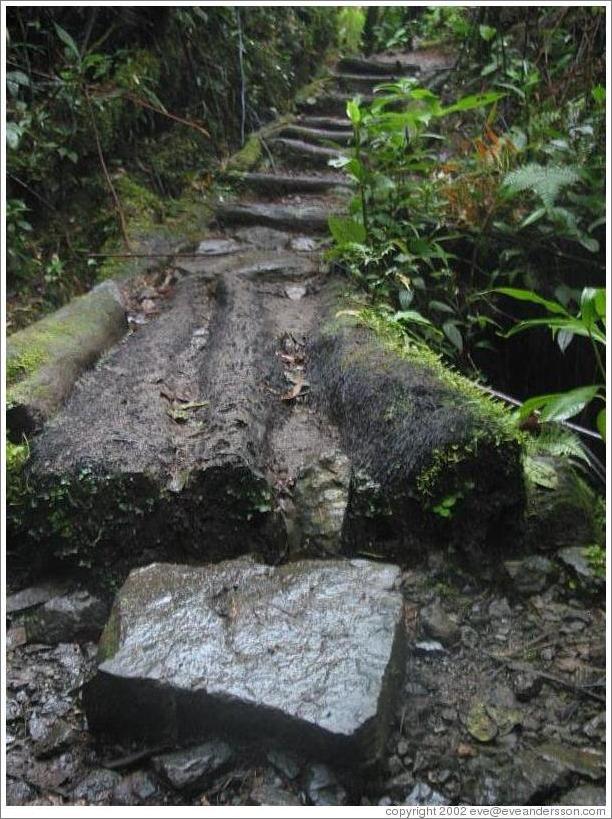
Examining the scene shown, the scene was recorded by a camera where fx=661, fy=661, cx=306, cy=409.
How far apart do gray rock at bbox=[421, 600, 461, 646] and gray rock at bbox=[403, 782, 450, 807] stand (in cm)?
52

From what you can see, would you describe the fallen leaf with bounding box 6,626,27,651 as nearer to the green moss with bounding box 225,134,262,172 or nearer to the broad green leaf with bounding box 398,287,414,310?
the broad green leaf with bounding box 398,287,414,310

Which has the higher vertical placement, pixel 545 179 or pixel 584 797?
pixel 545 179

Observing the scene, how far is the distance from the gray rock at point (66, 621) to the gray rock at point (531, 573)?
1.47 m

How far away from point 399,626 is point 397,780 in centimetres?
42

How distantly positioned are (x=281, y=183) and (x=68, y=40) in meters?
2.17

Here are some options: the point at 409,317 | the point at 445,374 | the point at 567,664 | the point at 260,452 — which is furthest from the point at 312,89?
the point at 567,664

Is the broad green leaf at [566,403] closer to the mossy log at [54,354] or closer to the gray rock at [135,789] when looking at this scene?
the gray rock at [135,789]

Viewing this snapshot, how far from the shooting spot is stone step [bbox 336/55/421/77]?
9.05 m

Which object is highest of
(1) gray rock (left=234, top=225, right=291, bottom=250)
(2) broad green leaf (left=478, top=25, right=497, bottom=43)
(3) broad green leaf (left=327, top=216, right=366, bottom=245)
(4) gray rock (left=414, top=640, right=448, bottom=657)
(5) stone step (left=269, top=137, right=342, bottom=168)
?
(2) broad green leaf (left=478, top=25, right=497, bottom=43)

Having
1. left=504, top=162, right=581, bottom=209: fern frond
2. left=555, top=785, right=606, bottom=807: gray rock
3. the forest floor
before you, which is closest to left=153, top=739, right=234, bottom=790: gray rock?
the forest floor

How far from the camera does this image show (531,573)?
2.43 meters

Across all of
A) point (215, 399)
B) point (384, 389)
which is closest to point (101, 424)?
point (215, 399)

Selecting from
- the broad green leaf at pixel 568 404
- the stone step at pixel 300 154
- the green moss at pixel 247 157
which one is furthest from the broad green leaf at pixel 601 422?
the stone step at pixel 300 154

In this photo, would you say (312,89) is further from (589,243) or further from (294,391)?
(294,391)
